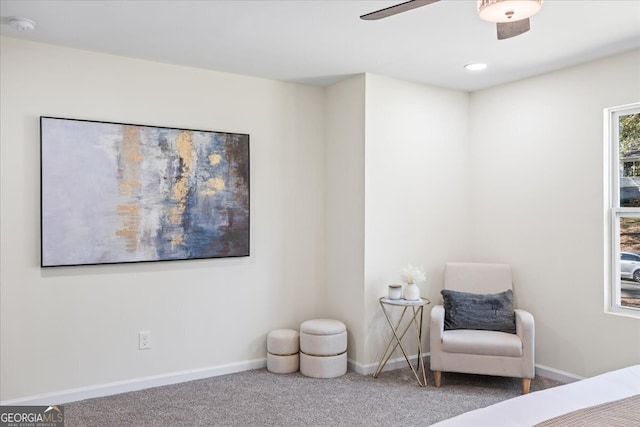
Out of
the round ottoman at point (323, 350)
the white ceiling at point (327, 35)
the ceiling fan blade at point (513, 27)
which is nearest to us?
the ceiling fan blade at point (513, 27)

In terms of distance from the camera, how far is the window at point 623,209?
140 inches

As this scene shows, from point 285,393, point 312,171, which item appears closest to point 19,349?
point 285,393

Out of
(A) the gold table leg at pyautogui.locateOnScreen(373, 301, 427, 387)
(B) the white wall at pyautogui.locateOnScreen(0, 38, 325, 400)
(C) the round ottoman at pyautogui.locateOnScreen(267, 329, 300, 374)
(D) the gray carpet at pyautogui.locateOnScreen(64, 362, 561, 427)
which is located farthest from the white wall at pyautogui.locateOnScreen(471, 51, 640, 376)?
(C) the round ottoman at pyautogui.locateOnScreen(267, 329, 300, 374)

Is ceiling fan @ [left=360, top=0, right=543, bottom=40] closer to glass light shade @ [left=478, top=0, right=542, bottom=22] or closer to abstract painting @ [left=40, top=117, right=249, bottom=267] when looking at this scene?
glass light shade @ [left=478, top=0, right=542, bottom=22]

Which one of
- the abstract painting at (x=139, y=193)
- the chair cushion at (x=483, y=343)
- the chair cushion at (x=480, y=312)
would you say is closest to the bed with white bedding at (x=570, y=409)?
the chair cushion at (x=483, y=343)

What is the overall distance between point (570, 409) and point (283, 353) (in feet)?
8.59

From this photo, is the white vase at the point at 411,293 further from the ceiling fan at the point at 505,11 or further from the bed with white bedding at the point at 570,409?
the ceiling fan at the point at 505,11

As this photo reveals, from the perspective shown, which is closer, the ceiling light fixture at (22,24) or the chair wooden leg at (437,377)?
the ceiling light fixture at (22,24)

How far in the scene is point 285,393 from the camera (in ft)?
11.6

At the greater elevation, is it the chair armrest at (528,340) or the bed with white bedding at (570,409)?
the bed with white bedding at (570,409)

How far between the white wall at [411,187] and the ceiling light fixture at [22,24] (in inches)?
93.0

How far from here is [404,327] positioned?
13.9 feet

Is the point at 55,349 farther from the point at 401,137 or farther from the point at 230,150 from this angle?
the point at 401,137

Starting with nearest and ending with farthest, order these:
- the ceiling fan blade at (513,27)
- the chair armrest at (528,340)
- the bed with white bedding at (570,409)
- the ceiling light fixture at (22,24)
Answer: the bed with white bedding at (570,409) < the ceiling fan blade at (513,27) < the ceiling light fixture at (22,24) < the chair armrest at (528,340)
